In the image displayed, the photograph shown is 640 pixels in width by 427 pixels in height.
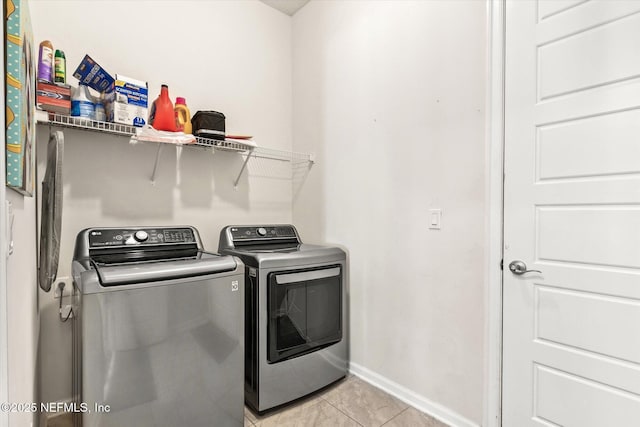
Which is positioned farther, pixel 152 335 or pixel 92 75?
pixel 92 75

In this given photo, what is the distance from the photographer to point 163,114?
193 cm

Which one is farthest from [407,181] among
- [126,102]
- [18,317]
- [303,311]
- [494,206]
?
[18,317]

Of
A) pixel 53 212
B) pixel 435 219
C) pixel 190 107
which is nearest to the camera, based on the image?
pixel 53 212

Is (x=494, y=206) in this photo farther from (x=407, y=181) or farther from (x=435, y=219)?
(x=407, y=181)

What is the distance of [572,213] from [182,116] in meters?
2.19

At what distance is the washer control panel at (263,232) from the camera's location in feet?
7.32

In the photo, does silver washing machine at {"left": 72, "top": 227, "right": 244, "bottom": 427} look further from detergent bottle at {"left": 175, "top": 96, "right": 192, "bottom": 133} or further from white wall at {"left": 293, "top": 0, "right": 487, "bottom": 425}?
white wall at {"left": 293, "top": 0, "right": 487, "bottom": 425}

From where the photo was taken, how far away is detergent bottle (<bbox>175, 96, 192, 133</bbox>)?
6.72 ft

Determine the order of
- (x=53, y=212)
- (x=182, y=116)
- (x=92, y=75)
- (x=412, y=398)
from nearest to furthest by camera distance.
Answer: (x=53, y=212), (x=92, y=75), (x=412, y=398), (x=182, y=116)

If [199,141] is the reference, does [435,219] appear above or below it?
below

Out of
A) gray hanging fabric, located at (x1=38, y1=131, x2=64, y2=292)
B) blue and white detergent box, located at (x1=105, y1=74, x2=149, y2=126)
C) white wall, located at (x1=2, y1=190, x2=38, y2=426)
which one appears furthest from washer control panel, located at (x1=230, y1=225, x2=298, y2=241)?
white wall, located at (x1=2, y1=190, x2=38, y2=426)

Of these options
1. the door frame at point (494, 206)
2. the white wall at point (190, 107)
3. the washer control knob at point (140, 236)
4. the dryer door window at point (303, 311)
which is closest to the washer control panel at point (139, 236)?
the washer control knob at point (140, 236)

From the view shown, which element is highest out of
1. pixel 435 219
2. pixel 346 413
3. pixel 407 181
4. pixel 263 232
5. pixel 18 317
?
pixel 407 181

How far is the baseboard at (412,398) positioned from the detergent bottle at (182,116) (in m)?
1.99
